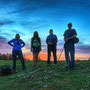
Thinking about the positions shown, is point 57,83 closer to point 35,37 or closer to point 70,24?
point 70,24

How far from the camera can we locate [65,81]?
771 cm

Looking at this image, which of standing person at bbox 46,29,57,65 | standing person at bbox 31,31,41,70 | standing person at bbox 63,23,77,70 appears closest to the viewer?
standing person at bbox 63,23,77,70

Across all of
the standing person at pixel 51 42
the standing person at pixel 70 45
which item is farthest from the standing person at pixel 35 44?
the standing person at pixel 70 45

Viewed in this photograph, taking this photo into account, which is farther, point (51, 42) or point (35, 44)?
point (51, 42)

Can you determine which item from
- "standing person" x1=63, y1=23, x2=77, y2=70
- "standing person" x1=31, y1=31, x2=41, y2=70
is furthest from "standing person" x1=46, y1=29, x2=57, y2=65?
"standing person" x1=63, y1=23, x2=77, y2=70

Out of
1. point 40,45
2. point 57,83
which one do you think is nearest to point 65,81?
point 57,83

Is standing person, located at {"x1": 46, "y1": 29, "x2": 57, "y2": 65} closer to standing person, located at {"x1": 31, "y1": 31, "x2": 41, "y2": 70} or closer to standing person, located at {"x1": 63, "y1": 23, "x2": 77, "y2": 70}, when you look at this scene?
standing person, located at {"x1": 31, "y1": 31, "x2": 41, "y2": 70}

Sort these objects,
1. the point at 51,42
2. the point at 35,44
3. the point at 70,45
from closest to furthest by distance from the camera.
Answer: the point at 70,45 → the point at 35,44 → the point at 51,42

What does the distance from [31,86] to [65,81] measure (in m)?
1.56

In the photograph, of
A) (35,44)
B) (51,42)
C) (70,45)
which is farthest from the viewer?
(51,42)

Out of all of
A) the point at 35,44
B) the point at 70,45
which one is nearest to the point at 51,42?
the point at 35,44

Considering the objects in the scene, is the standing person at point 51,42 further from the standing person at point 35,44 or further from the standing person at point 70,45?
the standing person at point 70,45

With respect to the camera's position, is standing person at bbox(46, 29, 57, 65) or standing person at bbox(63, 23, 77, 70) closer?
standing person at bbox(63, 23, 77, 70)

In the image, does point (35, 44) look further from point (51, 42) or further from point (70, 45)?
point (70, 45)
